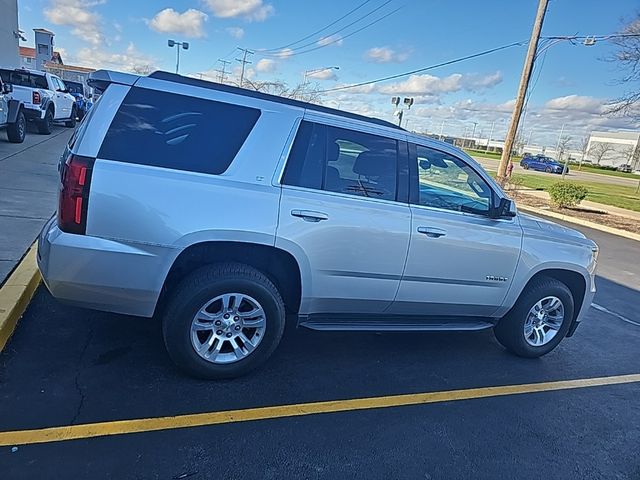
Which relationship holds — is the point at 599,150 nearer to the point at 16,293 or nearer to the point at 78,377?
the point at 16,293

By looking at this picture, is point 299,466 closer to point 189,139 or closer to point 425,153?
point 189,139

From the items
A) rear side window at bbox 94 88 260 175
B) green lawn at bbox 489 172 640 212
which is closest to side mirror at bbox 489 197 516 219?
rear side window at bbox 94 88 260 175

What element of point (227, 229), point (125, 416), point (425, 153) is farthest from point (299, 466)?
point (425, 153)

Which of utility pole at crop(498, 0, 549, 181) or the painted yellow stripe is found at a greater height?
utility pole at crop(498, 0, 549, 181)

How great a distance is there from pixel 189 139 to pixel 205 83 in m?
0.52

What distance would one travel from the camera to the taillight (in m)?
3.00

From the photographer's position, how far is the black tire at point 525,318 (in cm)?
451

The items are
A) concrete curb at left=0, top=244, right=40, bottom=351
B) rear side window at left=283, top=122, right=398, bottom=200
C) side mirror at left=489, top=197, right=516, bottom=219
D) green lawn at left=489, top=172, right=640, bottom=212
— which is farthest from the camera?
green lawn at left=489, top=172, right=640, bottom=212

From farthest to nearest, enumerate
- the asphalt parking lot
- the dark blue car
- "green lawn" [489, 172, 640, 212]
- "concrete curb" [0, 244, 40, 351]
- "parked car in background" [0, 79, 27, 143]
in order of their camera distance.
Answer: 1. the dark blue car
2. "green lawn" [489, 172, 640, 212]
3. "parked car in background" [0, 79, 27, 143]
4. "concrete curb" [0, 244, 40, 351]
5. the asphalt parking lot

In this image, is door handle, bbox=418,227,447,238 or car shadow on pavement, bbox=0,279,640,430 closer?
car shadow on pavement, bbox=0,279,640,430

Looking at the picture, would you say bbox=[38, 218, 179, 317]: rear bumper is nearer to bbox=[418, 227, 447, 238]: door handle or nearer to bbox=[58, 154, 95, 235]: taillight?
bbox=[58, 154, 95, 235]: taillight

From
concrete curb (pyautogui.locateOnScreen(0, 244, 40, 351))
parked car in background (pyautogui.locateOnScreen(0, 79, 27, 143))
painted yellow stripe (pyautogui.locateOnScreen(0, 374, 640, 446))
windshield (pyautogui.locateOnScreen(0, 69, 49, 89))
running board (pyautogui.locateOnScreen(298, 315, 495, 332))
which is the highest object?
windshield (pyautogui.locateOnScreen(0, 69, 49, 89))

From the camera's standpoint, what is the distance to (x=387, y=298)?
3.93 metres

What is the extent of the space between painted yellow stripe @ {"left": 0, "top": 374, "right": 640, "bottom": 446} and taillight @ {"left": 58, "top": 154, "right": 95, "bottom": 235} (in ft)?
3.83
